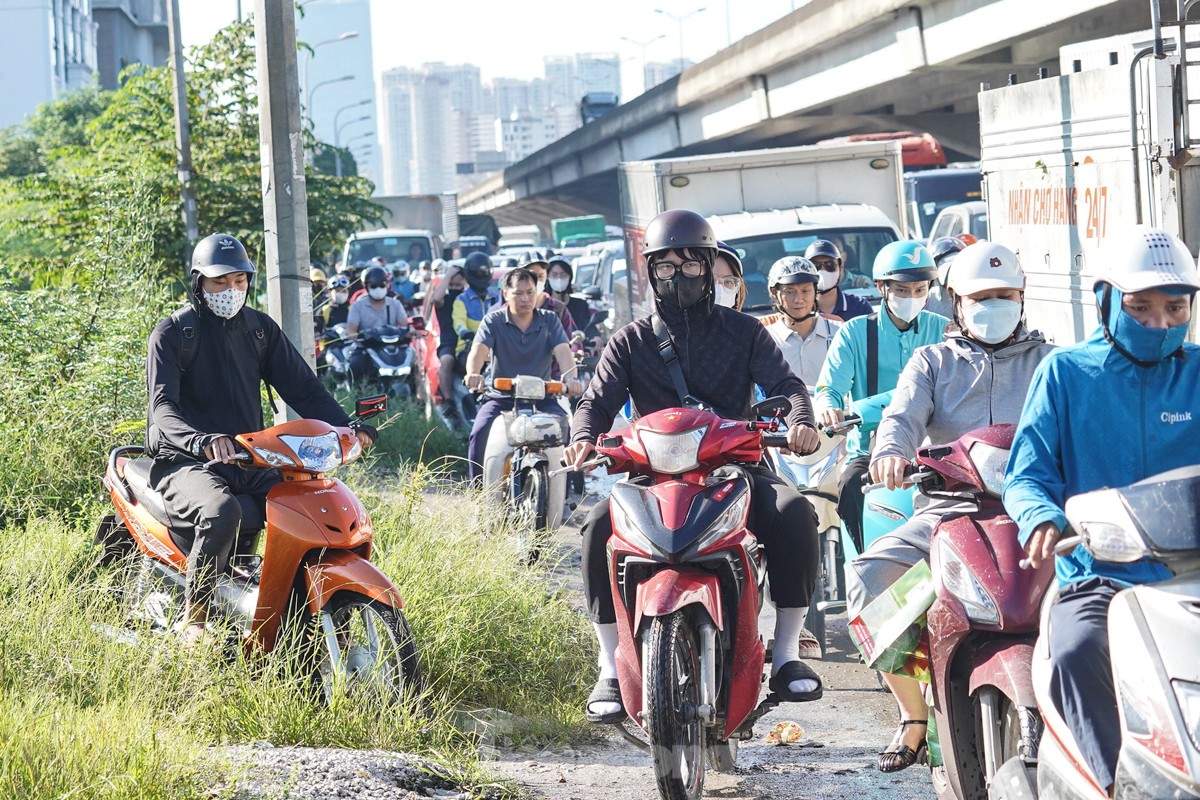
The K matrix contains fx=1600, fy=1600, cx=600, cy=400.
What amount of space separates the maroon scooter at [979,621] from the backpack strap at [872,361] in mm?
2583

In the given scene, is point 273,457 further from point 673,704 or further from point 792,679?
point 792,679

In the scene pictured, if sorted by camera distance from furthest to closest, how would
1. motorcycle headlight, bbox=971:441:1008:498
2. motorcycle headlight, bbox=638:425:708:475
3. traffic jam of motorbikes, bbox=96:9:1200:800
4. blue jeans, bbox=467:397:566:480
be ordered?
blue jeans, bbox=467:397:566:480 → motorcycle headlight, bbox=638:425:708:475 → motorcycle headlight, bbox=971:441:1008:498 → traffic jam of motorbikes, bbox=96:9:1200:800

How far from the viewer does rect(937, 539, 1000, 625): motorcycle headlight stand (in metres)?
4.23

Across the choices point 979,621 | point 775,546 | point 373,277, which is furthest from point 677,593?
point 373,277

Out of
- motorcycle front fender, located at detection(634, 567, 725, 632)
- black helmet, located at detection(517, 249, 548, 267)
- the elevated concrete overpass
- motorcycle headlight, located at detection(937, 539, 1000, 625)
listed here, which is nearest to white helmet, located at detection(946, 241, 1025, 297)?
motorcycle headlight, located at detection(937, 539, 1000, 625)

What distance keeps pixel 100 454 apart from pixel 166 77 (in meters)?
9.15

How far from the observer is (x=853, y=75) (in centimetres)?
3133

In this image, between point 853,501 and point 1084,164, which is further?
point 1084,164

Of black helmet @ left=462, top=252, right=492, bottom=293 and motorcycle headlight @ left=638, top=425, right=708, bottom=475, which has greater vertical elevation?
black helmet @ left=462, top=252, right=492, bottom=293

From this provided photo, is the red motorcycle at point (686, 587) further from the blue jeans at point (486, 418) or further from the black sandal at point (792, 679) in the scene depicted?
the blue jeans at point (486, 418)

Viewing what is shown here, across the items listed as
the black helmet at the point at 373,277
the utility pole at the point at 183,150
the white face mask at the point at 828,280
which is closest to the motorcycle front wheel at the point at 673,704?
the white face mask at the point at 828,280

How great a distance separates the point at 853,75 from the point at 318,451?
26.9 m

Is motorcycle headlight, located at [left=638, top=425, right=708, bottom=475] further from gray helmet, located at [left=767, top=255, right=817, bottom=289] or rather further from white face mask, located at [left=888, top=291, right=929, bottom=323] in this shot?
gray helmet, located at [left=767, top=255, right=817, bottom=289]

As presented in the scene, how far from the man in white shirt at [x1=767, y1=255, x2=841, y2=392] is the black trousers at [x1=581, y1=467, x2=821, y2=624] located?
3051mm
